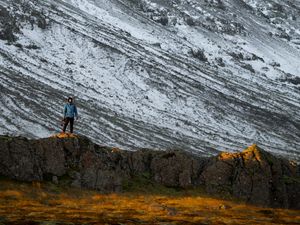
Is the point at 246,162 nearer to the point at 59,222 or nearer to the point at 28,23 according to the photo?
the point at 59,222

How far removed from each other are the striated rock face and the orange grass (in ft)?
2.34

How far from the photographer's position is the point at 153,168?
60.0 ft

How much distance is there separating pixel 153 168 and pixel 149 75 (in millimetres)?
40941

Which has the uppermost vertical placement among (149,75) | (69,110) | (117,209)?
(149,75)

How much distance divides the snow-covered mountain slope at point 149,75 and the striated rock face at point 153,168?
2115 cm

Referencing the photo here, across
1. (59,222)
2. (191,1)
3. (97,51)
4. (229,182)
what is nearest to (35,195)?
(59,222)

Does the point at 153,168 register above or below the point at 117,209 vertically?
above

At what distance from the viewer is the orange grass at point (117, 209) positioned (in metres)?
12.5

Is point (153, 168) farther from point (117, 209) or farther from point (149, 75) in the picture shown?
point (149, 75)

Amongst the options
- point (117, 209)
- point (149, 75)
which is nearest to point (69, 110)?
point (117, 209)

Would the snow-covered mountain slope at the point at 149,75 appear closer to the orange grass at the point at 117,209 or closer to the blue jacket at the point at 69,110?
the blue jacket at the point at 69,110

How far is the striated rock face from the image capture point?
16484mm

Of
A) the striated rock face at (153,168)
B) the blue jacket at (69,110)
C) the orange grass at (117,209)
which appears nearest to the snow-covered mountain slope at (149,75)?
the blue jacket at (69,110)

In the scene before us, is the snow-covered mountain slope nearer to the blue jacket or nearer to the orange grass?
the blue jacket
